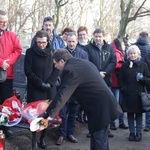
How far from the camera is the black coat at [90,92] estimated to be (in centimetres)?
388

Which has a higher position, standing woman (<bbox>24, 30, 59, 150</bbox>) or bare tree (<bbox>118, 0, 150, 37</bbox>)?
bare tree (<bbox>118, 0, 150, 37</bbox>)

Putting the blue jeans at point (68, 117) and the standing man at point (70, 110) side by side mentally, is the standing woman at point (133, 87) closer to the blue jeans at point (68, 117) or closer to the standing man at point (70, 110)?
the standing man at point (70, 110)

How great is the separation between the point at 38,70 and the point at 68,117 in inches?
44.3

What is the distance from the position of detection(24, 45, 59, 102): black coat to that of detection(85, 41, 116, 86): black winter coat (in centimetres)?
99

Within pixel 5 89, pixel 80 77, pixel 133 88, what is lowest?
pixel 133 88

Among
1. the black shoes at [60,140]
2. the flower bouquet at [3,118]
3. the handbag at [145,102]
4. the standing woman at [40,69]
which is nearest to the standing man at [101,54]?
the handbag at [145,102]

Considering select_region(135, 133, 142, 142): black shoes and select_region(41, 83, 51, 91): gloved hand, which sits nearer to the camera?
select_region(41, 83, 51, 91): gloved hand

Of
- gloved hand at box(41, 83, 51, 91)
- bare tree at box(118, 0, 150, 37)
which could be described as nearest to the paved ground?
gloved hand at box(41, 83, 51, 91)

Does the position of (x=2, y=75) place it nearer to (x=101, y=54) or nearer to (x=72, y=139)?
(x=72, y=139)

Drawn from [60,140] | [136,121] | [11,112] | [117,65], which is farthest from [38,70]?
[136,121]

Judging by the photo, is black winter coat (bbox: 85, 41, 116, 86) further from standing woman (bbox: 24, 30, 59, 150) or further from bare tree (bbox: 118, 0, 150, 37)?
bare tree (bbox: 118, 0, 150, 37)

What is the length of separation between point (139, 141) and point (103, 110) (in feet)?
7.94

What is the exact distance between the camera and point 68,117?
6.06 m

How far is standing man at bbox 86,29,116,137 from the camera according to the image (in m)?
6.23
